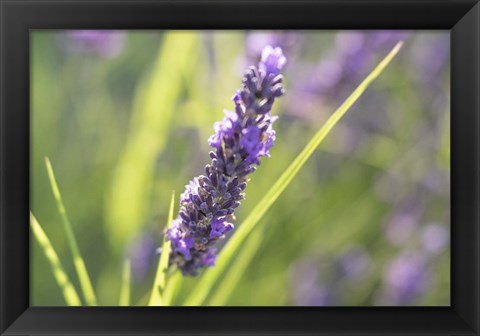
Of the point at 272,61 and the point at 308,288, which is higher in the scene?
the point at 272,61

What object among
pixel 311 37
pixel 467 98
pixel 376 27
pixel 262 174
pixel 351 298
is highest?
pixel 311 37

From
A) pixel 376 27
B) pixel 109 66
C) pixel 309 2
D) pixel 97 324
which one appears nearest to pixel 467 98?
pixel 376 27

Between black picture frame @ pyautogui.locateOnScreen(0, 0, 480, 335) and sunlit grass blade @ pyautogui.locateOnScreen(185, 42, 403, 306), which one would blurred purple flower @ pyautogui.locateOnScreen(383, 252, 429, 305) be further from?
sunlit grass blade @ pyautogui.locateOnScreen(185, 42, 403, 306)

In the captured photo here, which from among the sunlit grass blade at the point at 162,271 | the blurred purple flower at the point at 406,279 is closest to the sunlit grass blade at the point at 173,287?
the sunlit grass blade at the point at 162,271

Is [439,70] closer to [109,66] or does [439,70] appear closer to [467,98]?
[467,98]

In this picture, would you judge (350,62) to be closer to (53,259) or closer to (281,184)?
(281,184)

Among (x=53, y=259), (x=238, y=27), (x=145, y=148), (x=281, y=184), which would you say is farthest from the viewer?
(x=145, y=148)

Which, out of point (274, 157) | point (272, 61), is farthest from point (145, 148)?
point (272, 61)

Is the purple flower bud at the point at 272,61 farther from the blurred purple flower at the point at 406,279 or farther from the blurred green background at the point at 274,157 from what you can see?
the blurred purple flower at the point at 406,279
